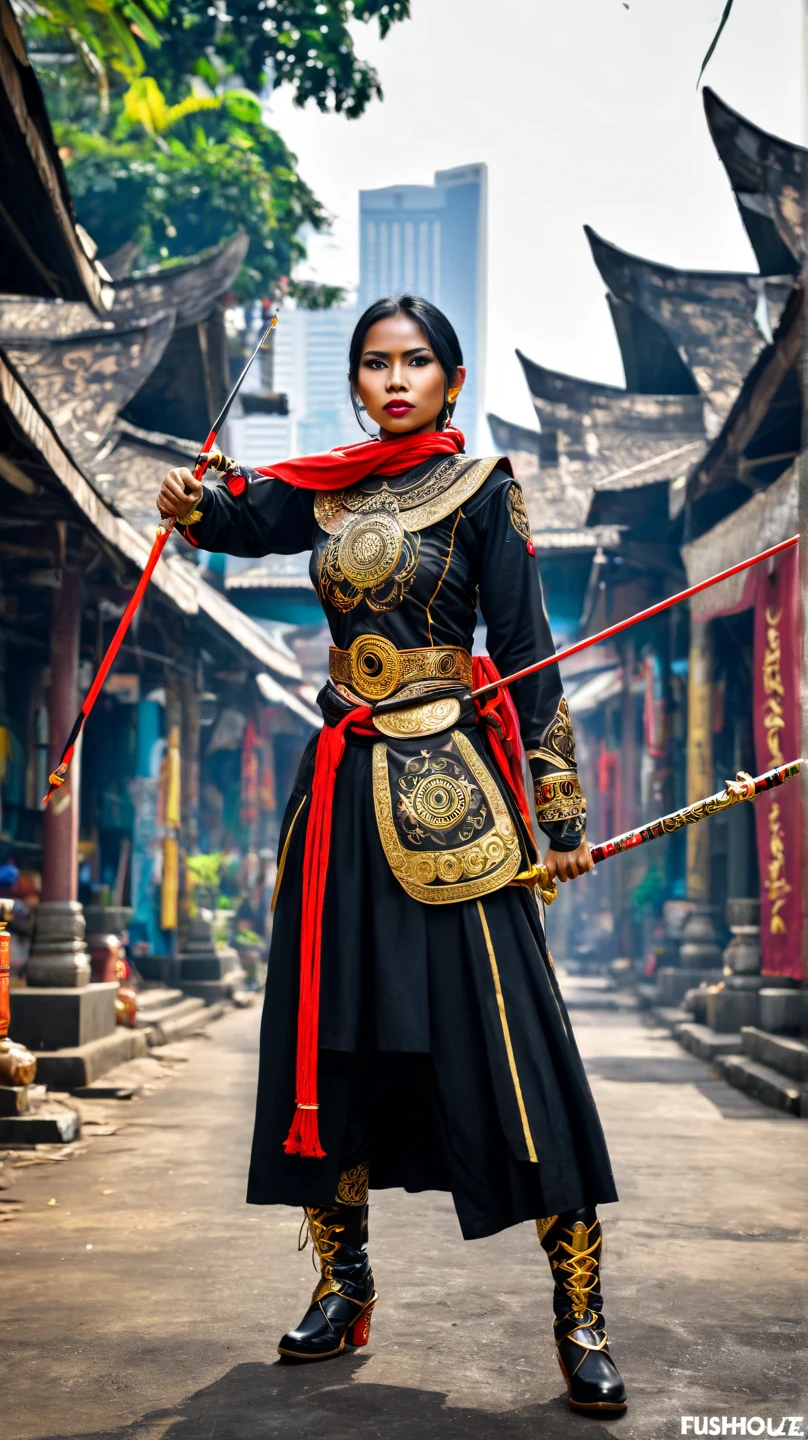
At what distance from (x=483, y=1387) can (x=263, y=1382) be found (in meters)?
0.39

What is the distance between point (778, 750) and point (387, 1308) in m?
6.00

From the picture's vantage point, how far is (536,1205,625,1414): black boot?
2580 mm

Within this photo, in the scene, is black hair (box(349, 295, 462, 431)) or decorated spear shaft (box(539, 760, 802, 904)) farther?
black hair (box(349, 295, 462, 431))

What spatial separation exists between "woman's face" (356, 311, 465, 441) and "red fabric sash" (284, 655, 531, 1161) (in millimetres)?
522

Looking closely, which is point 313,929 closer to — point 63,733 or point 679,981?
point 63,733

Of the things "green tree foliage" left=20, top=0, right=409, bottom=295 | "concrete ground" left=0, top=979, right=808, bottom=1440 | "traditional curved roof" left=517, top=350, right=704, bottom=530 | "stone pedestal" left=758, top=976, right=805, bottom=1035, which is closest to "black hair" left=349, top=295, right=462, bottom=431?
"concrete ground" left=0, top=979, right=808, bottom=1440

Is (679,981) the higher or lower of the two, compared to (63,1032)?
lower

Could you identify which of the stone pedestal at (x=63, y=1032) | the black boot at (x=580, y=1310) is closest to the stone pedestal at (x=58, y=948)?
the stone pedestal at (x=63, y=1032)

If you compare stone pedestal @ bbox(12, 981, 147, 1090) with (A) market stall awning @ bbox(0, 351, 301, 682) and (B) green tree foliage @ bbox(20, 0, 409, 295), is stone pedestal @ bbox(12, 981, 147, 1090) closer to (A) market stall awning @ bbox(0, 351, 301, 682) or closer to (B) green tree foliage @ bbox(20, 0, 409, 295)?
(A) market stall awning @ bbox(0, 351, 301, 682)

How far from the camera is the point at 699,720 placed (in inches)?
467

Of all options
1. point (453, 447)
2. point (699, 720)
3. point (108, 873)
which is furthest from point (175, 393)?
point (453, 447)

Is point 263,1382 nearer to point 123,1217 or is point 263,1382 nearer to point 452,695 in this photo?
point 452,695

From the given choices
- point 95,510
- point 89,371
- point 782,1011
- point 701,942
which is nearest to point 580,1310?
point 95,510

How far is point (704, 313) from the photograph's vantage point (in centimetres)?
1214
